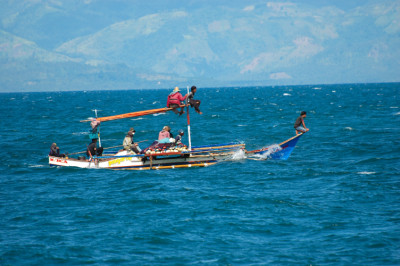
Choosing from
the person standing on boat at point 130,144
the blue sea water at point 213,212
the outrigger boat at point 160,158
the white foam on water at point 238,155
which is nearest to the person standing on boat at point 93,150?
the outrigger boat at point 160,158

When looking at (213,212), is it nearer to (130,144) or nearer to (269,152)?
(130,144)

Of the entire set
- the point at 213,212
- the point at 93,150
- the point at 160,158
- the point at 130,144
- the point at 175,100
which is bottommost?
the point at 213,212

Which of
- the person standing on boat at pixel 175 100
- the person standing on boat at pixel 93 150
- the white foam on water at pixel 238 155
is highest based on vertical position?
the person standing on boat at pixel 175 100

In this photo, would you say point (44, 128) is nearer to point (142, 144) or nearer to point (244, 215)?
point (142, 144)

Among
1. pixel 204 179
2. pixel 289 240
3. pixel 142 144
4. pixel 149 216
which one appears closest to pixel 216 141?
pixel 142 144

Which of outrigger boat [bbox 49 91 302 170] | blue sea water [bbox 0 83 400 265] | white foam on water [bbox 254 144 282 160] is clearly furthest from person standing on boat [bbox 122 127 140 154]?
white foam on water [bbox 254 144 282 160]

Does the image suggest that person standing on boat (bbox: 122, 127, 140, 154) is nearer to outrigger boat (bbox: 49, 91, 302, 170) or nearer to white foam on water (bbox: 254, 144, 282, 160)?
outrigger boat (bbox: 49, 91, 302, 170)

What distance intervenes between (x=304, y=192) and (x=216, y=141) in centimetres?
1890

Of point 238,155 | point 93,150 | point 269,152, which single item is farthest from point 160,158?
point 269,152

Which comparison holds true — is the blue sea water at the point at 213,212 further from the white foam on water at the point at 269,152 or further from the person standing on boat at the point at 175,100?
the person standing on boat at the point at 175,100

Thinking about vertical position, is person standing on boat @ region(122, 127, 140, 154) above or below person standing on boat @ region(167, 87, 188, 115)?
below

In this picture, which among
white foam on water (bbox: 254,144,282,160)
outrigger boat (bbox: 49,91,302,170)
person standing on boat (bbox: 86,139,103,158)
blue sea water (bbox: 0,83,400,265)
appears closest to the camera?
blue sea water (bbox: 0,83,400,265)

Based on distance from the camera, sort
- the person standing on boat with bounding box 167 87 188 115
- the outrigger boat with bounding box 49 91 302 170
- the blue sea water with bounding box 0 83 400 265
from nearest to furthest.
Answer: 1. the blue sea water with bounding box 0 83 400 265
2. the person standing on boat with bounding box 167 87 188 115
3. the outrigger boat with bounding box 49 91 302 170

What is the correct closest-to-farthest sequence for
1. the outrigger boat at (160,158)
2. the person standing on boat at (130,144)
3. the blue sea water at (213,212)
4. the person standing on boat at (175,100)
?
the blue sea water at (213,212), the person standing on boat at (175,100), the outrigger boat at (160,158), the person standing on boat at (130,144)
